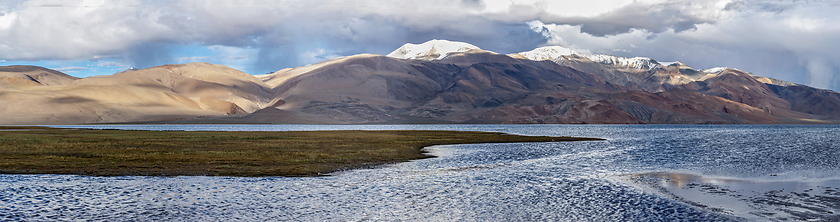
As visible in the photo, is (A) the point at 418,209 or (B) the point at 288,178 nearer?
(A) the point at 418,209

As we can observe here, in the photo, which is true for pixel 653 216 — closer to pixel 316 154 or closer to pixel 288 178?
pixel 288 178

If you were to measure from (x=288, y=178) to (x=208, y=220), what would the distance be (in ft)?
49.7

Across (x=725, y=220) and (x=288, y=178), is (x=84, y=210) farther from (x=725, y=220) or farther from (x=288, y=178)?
(x=725, y=220)

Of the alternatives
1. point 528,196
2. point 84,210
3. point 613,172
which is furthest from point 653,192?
point 84,210

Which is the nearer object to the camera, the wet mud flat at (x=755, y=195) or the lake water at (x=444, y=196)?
the lake water at (x=444, y=196)

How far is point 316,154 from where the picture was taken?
6153 cm

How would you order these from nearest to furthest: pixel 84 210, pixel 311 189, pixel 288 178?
pixel 84 210 → pixel 311 189 → pixel 288 178

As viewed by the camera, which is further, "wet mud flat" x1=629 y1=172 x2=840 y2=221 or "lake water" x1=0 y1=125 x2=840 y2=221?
"wet mud flat" x1=629 y1=172 x2=840 y2=221

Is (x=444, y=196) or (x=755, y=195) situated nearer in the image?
(x=444, y=196)

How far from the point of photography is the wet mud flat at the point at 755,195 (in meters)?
26.5

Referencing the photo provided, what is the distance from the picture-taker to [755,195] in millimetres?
32656

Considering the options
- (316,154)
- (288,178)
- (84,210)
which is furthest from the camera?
(316,154)

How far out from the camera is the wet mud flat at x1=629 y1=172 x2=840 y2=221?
2655cm

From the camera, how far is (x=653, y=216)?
26.3 meters
